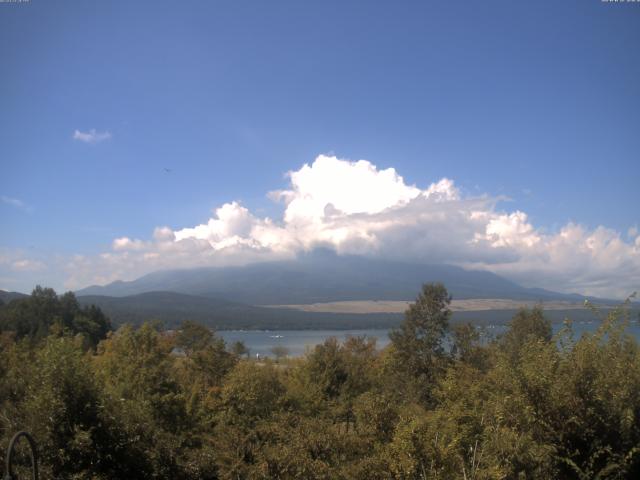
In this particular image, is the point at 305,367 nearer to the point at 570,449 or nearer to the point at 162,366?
the point at 162,366

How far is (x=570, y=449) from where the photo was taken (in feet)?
32.4

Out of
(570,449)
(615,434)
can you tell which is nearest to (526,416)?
(570,449)

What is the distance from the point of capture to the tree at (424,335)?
101ft

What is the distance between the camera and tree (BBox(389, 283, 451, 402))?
3084 centimetres

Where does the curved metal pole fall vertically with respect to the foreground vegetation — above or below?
above

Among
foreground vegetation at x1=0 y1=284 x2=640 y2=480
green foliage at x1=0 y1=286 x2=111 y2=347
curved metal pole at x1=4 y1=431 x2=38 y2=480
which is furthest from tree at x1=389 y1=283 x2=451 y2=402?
green foliage at x1=0 y1=286 x2=111 y2=347

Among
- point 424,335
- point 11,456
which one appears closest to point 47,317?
point 424,335

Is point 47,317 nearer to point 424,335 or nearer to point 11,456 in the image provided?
point 424,335

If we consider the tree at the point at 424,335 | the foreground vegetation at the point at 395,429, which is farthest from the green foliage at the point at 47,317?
the foreground vegetation at the point at 395,429

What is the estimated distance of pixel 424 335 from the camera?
105 ft

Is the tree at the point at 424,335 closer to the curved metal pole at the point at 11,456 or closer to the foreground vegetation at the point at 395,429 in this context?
the foreground vegetation at the point at 395,429

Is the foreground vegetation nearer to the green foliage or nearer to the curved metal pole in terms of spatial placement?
the curved metal pole

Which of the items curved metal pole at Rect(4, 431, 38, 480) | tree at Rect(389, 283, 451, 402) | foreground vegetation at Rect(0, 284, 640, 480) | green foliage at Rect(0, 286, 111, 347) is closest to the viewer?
curved metal pole at Rect(4, 431, 38, 480)

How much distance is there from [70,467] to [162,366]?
1492cm
